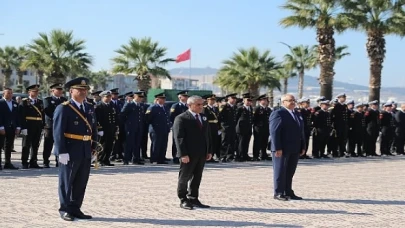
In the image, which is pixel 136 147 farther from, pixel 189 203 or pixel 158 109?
pixel 189 203

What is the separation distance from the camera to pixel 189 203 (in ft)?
29.6

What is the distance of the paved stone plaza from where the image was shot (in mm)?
8031

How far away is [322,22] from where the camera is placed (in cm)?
2911

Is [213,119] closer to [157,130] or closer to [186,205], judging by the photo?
[157,130]

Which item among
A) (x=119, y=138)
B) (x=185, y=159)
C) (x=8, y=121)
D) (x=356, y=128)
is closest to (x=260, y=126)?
(x=119, y=138)

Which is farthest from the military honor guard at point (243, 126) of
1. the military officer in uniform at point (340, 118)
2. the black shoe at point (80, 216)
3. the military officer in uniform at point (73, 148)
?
the black shoe at point (80, 216)

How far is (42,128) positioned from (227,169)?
4.40 m

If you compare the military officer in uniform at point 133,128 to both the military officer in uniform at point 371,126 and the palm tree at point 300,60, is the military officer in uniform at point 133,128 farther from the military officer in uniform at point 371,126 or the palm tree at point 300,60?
the palm tree at point 300,60

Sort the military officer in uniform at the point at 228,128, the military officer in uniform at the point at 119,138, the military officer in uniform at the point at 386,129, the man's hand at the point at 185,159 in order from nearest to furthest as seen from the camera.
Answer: the man's hand at the point at 185,159, the military officer in uniform at the point at 119,138, the military officer in uniform at the point at 228,128, the military officer in uniform at the point at 386,129

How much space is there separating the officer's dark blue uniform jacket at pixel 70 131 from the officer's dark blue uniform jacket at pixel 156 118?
759 centimetres

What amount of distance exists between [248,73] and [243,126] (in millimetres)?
23700

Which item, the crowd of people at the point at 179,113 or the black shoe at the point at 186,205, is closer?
the black shoe at the point at 186,205

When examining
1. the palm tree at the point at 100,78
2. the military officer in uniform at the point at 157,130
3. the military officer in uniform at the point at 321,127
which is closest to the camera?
the military officer in uniform at the point at 157,130

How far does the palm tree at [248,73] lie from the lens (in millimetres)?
40281
